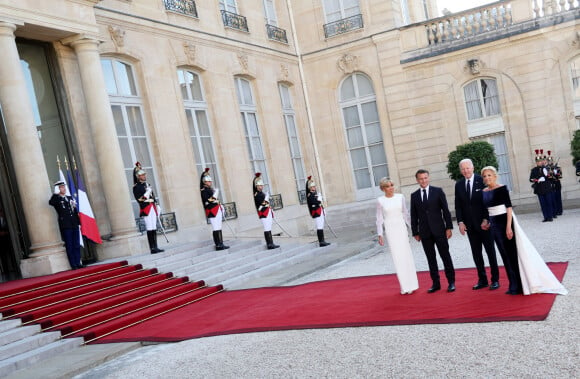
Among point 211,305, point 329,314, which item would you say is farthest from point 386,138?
point 329,314

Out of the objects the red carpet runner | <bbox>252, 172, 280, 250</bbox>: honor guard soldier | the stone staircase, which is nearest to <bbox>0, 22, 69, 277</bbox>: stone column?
the red carpet runner

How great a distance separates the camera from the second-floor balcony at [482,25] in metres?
16.3

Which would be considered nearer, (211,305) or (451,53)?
(211,305)

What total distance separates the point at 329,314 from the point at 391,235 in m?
1.25

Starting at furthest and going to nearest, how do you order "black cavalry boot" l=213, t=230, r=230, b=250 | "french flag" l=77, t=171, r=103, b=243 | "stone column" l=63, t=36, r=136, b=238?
1. "black cavalry boot" l=213, t=230, r=230, b=250
2. "stone column" l=63, t=36, r=136, b=238
3. "french flag" l=77, t=171, r=103, b=243

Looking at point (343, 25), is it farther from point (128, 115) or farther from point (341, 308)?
point (341, 308)

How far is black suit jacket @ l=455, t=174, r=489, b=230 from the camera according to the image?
21.8ft

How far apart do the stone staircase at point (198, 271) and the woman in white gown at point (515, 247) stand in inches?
153

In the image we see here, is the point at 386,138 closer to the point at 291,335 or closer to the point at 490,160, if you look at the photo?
the point at 490,160

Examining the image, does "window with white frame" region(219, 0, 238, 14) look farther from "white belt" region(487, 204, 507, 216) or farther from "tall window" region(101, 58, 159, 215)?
"white belt" region(487, 204, 507, 216)

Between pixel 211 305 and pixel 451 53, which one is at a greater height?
pixel 451 53

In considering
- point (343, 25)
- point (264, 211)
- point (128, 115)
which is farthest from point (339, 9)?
point (264, 211)

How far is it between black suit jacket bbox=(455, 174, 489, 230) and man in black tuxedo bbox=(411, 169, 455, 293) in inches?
6.2

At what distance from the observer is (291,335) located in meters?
6.00
